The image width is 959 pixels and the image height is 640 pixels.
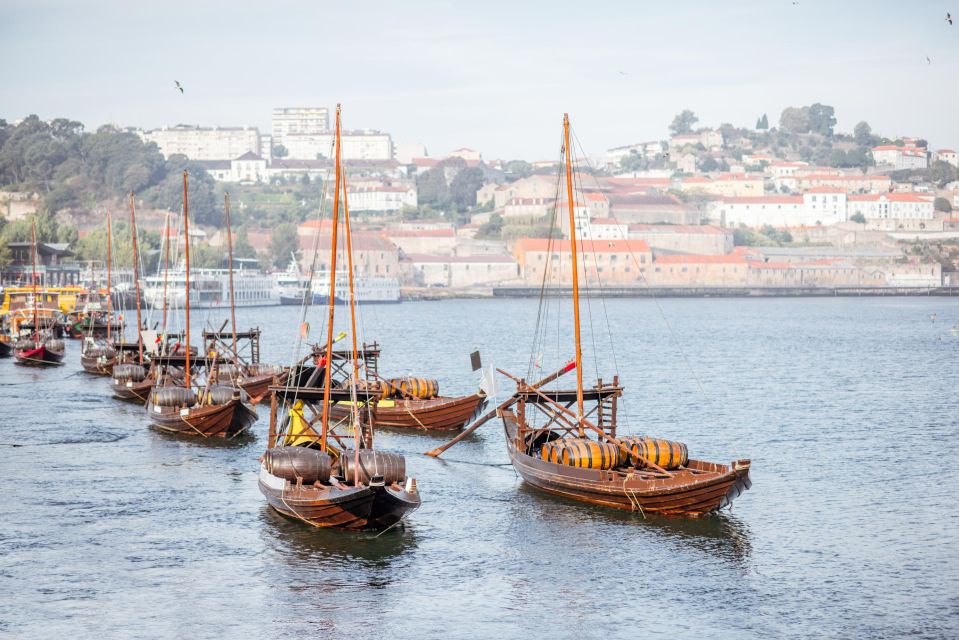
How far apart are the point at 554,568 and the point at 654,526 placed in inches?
152

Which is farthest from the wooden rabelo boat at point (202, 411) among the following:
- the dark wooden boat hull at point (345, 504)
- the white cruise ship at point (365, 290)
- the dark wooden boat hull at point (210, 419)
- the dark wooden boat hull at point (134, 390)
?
the white cruise ship at point (365, 290)

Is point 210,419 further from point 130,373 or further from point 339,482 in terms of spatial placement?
point 339,482

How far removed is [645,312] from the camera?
161000 mm

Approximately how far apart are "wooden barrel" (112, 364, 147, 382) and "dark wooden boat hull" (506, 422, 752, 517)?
1164 inches

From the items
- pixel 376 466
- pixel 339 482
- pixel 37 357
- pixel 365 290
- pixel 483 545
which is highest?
pixel 376 466

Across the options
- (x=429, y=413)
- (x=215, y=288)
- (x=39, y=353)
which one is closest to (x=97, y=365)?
(x=39, y=353)

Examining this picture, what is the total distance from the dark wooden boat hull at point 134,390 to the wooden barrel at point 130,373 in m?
0.29

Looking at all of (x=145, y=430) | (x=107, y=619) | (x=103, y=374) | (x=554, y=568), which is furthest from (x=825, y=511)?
(x=103, y=374)

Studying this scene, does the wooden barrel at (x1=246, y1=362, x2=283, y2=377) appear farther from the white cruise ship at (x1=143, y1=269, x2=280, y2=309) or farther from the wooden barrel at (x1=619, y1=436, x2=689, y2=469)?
the white cruise ship at (x1=143, y1=269, x2=280, y2=309)

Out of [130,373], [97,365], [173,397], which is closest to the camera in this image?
[173,397]

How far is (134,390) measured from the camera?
5562cm

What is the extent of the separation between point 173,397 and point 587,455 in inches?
739

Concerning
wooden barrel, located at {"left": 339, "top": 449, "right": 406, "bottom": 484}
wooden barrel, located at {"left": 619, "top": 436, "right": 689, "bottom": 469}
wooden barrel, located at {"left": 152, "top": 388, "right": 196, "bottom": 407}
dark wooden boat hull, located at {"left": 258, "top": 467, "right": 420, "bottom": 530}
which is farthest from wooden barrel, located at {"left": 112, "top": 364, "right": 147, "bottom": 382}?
wooden barrel, located at {"left": 619, "top": 436, "right": 689, "bottom": 469}

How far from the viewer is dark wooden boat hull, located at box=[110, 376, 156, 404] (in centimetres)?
5528
